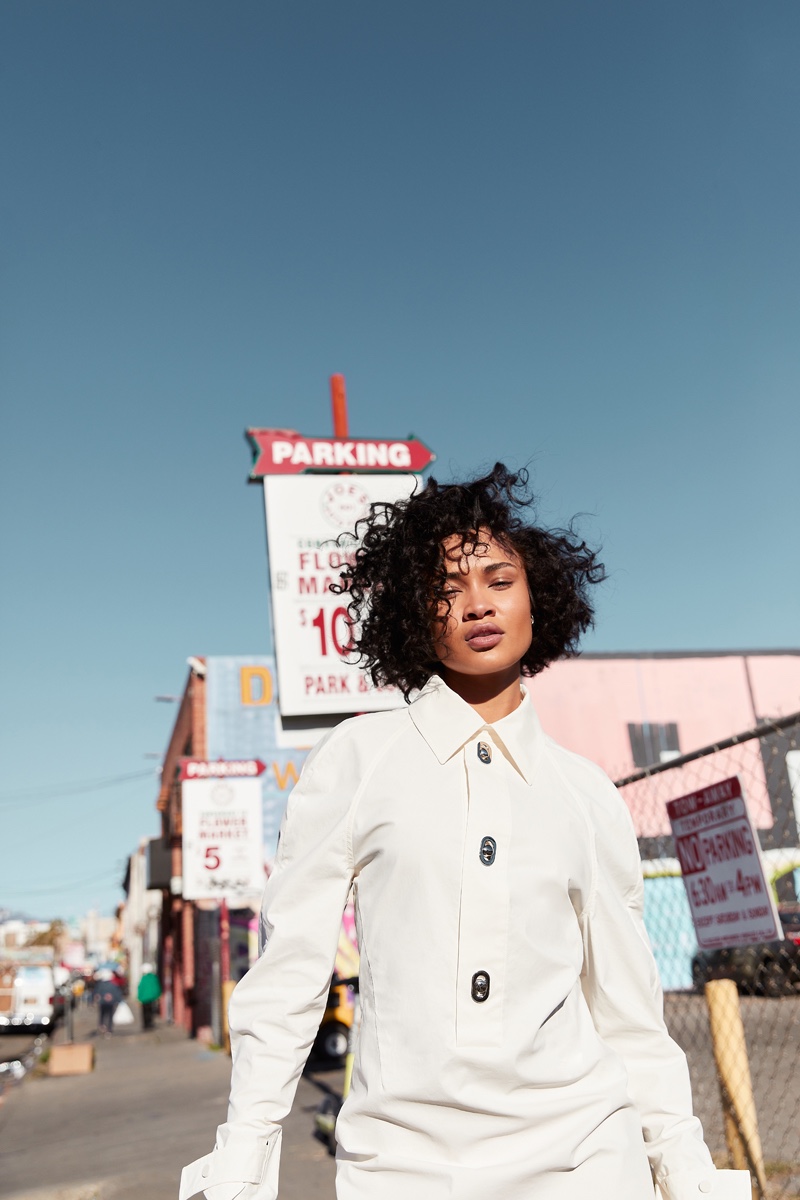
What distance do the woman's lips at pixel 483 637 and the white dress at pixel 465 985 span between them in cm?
11

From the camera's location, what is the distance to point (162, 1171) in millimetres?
8125

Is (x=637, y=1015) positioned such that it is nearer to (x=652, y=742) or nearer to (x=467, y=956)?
(x=467, y=956)

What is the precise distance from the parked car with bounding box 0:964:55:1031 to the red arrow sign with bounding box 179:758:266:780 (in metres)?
11.1

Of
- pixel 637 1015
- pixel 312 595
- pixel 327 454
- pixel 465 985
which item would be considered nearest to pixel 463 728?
pixel 465 985

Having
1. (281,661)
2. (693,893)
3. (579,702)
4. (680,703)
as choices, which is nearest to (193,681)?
(579,702)

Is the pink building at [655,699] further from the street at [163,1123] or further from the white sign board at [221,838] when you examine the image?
the street at [163,1123]

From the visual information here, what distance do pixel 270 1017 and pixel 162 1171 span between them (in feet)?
23.7

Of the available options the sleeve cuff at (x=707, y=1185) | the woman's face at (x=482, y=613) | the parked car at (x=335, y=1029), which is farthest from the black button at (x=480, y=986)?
the parked car at (x=335, y=1029)

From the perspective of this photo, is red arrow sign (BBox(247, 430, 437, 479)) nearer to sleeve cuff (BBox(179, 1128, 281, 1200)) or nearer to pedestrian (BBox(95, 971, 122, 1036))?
sleeve cuff (BBox(179, 1128, 281, 1200))

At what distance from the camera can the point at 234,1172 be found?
5.95 feet

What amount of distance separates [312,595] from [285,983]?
237 inches

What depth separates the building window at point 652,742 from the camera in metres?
29.0

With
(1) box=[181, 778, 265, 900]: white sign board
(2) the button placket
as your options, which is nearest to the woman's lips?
(2) the button placket

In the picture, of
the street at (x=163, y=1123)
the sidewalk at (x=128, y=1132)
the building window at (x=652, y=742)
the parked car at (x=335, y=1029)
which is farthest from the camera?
the building window at (x=652, y=742)
